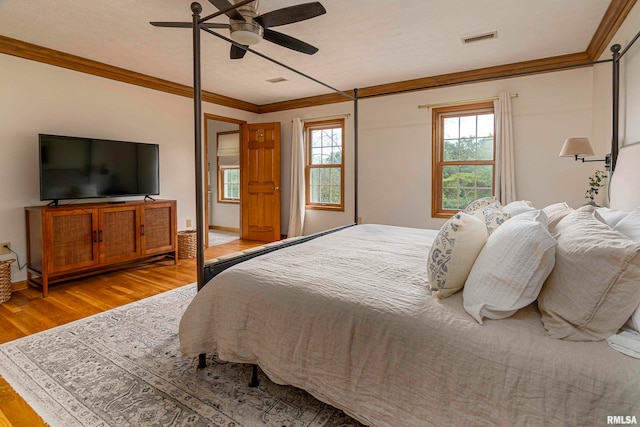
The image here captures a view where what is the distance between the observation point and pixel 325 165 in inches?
224

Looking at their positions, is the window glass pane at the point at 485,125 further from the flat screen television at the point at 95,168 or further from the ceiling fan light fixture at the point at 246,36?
the flat screen television at the point at 95,168

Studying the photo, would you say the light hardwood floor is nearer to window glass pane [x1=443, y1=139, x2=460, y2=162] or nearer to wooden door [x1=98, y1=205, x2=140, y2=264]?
wooden door [x1=98, y1=205, x2=140, y2=264]

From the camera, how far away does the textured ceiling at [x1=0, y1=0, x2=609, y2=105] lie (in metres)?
2.69

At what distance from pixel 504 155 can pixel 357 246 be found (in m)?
2.75

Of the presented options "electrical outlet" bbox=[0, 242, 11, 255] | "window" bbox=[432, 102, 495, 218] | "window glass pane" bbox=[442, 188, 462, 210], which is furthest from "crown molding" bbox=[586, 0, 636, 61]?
"electrical outlet" bbox=[0, 242, 11, 255]

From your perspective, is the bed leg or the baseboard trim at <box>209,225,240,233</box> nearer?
the bed leg

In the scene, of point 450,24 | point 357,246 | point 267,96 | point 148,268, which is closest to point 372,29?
point 450,24

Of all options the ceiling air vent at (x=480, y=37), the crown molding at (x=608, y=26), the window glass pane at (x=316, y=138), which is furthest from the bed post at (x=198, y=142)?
the window glass pane at (x=316, y=138)

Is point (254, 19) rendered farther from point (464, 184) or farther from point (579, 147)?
point (464, 184)

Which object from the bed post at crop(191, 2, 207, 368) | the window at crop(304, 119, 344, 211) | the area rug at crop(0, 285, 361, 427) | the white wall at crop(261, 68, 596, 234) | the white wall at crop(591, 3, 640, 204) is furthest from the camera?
the window at crop(304, 119, 344, 211)

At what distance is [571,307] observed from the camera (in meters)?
1.08

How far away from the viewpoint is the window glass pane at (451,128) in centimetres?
455

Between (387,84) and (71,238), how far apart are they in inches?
168

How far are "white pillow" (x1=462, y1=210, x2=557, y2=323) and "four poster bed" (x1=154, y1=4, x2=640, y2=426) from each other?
0.03m
